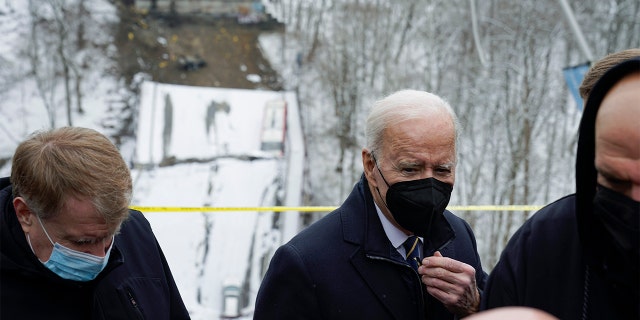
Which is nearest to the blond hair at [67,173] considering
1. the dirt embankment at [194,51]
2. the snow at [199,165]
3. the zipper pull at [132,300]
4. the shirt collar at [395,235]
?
the zipper pull at [132,300]

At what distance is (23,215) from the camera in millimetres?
2475

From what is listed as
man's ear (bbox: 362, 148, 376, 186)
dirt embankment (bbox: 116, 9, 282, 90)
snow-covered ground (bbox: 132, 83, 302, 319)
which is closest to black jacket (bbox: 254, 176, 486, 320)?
man's ear (bbox: 362, 148, 376, 186)

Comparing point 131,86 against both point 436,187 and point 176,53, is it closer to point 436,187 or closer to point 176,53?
point 176,53

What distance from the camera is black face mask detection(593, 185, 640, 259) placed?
163 cm

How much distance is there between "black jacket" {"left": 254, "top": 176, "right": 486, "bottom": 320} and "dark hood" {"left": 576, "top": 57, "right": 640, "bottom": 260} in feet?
2.90

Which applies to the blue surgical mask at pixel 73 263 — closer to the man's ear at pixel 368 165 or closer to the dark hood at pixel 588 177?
the man's ear at pixel 368 165

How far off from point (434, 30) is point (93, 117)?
613 inches

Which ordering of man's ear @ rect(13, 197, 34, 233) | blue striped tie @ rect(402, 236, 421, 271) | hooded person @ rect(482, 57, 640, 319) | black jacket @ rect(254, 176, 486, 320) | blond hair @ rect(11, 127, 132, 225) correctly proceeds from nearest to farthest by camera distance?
hooded person @ rect(482, 57, 640, 319), blond hair @ rect(11, 127, 132, 225), man's ear @ rect(13, 197, 34, 233), black jacket @ rect(254, 176, 486, 320), blue striped tie @ rect(402, 236, 421, 271)

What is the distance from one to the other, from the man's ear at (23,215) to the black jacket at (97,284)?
20mm

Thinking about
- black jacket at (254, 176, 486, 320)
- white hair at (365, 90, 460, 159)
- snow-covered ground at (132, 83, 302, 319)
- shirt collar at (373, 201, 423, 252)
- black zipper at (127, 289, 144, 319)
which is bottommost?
snow-covered ground at (132, 83, 302, 319)

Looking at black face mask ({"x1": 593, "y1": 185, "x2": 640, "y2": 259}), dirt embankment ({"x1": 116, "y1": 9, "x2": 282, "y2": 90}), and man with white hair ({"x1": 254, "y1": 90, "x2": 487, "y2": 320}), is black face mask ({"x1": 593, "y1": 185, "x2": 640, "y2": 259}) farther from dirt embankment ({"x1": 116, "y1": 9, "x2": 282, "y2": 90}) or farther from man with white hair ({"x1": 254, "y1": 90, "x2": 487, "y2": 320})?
dirt embankment ({"x1": 116, "y1": 9, "x2": 282, "y2": 90})

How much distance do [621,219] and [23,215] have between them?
6.76ft

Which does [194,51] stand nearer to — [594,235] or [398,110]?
[398,110]

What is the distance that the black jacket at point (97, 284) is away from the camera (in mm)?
2424
